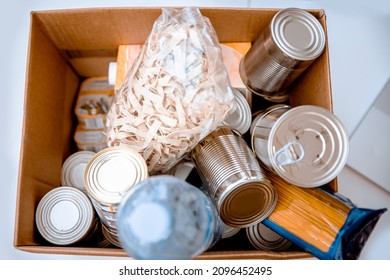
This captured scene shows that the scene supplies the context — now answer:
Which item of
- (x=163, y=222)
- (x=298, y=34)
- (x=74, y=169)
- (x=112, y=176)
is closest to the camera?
(x=163, y=222)

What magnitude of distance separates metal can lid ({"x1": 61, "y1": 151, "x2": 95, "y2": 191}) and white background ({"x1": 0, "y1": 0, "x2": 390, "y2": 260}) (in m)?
0.13

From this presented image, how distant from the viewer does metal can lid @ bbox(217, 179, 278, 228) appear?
2.57 feet

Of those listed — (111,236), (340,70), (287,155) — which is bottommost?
(111,236)

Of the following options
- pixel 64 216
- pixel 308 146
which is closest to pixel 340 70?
pixel 308 146

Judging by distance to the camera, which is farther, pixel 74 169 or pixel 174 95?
pixel 74 169

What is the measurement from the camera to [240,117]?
3.06 feet

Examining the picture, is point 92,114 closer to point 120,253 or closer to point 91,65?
point 91,65

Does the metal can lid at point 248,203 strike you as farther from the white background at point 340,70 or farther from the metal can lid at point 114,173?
the white background at point 340,70

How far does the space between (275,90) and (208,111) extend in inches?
11.1

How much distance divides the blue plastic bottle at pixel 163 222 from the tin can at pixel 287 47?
386 millimetres

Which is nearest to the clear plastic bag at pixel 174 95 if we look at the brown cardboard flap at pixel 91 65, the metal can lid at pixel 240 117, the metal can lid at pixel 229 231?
the metal can lid at pixel 240 117

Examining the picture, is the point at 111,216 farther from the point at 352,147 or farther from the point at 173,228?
the point at 352,147

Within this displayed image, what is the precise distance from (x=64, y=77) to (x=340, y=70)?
0.82m

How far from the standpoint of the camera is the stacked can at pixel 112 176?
74 cm
